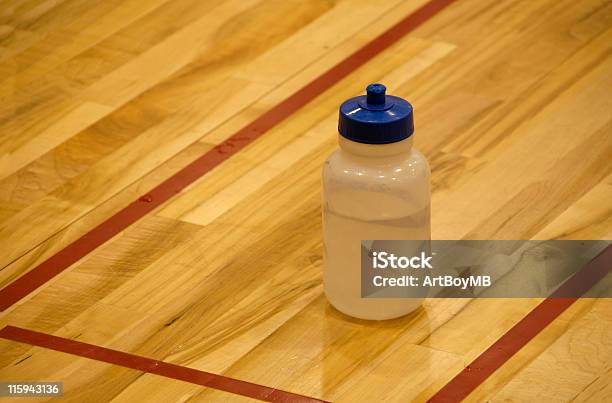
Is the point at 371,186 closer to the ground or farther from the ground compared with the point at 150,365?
farther from the ground

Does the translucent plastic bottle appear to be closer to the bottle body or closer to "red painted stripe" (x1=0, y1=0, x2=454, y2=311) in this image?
the bottle body

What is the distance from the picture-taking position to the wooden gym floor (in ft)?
5.79

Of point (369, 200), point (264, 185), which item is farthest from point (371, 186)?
point (264, 185)

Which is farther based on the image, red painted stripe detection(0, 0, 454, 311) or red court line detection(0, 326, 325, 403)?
red painted stripe detection(0, 0, 454, 311)

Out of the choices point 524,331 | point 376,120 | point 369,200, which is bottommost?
point 524,331

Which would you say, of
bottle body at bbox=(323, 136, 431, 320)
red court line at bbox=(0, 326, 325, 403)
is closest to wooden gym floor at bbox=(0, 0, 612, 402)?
red court line at bbox=(0, 326, 325, 403)

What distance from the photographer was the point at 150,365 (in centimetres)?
178

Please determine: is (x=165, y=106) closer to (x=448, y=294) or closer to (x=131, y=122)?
A: (x=131, y=122)

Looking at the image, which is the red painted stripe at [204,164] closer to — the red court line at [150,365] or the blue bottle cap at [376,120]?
the red court line at [150,365]

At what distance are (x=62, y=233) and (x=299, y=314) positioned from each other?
41cm

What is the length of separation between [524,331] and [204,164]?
2.15 feet

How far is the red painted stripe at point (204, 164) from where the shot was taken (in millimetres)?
1972

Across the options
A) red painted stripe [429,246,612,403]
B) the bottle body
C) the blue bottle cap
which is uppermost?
the blue bottle cap

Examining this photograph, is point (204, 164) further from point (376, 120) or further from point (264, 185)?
point (376, 120)
